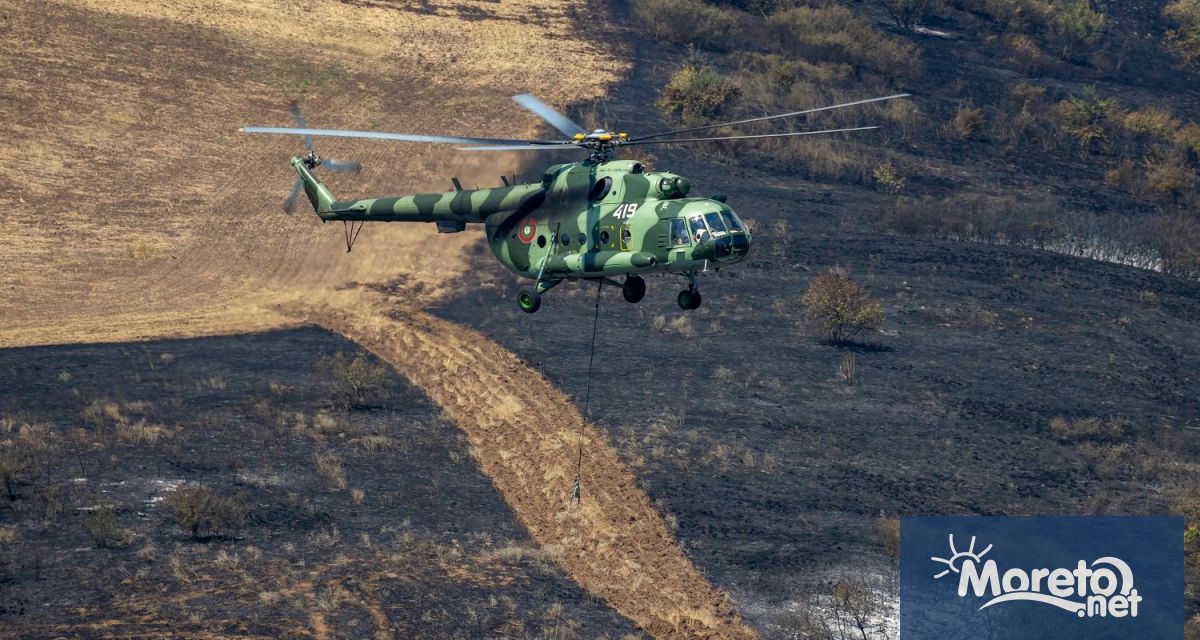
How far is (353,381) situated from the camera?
125 feet

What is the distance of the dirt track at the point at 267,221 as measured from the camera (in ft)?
108

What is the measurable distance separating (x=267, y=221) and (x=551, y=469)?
2176 cm

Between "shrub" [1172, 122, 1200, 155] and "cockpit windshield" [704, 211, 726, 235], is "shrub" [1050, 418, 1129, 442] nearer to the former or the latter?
"cockpit windshield" [704, 211, 726, 235]

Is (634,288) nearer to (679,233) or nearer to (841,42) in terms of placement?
(679,233)

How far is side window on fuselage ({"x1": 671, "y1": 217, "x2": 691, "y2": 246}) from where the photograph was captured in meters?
25.6

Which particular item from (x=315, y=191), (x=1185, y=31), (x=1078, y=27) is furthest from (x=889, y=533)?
(x=1185, y=31)

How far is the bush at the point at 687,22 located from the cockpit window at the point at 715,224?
43.9m

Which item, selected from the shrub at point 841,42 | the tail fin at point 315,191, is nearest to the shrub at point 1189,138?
the shrub at point 841,42

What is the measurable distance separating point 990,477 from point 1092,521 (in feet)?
8.88

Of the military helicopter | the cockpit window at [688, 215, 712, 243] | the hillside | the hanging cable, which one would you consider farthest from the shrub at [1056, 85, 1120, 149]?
the cockpit window at [688, 215, 712, 243]

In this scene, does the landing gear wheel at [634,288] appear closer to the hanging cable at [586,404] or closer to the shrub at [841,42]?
the hanging cable at [586,404]

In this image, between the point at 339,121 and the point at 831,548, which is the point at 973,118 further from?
the point at 831,548

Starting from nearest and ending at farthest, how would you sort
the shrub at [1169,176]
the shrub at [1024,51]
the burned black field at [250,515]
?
1. the burned black field at [250,515]
2. the shrub at [1169,176]
3. the shrub at [1024,51]

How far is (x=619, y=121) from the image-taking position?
5794 centimetres
